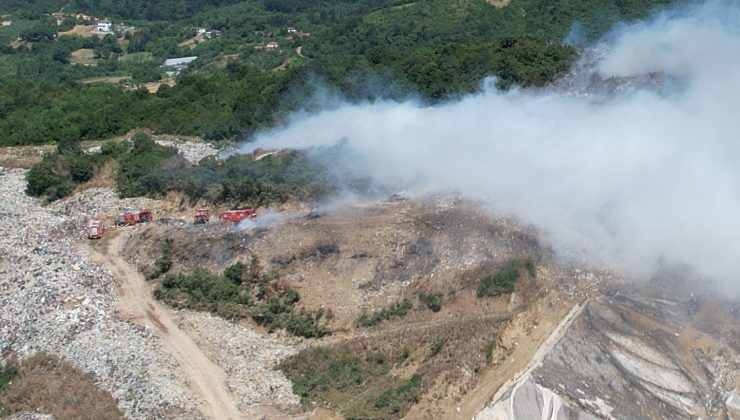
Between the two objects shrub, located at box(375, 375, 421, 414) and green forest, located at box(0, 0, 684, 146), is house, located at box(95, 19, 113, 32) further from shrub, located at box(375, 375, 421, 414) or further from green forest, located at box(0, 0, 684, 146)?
shrub, located at box(375, 375, 421, 414)

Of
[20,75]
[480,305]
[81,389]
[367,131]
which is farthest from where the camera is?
[20,75]

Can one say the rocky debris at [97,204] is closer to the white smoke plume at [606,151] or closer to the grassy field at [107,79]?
the white smoke plume at [606,151]

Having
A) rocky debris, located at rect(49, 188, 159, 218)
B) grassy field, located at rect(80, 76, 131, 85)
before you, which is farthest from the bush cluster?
grassy field, located at rect(80, 76, 131, 85)

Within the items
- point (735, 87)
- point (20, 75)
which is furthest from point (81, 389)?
point (20, 75)

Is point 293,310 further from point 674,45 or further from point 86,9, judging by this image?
point 86,9

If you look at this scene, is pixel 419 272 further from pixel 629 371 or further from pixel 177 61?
pixel 177 61

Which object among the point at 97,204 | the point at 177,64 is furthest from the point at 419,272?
the point at 177,64

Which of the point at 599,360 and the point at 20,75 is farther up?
the point at 599,360
